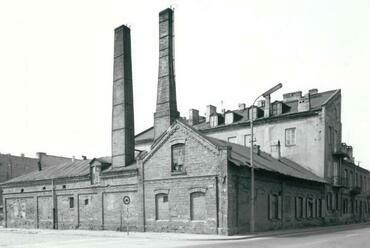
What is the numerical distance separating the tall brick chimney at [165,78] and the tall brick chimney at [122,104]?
2390mm

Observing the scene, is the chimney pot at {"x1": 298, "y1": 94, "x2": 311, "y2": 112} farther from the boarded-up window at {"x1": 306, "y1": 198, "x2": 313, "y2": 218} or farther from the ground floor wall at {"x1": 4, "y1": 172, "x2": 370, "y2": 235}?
the boarded-up window at {"x1": 306, "y1": 198, "x2": 313, "y2": 218}

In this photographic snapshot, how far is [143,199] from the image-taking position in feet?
99.1

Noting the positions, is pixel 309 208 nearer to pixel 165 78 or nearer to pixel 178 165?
pixel 178 165

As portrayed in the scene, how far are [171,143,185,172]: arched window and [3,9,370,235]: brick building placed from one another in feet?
0.26

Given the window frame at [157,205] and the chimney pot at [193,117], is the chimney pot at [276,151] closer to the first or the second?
the window frame at [157,205]

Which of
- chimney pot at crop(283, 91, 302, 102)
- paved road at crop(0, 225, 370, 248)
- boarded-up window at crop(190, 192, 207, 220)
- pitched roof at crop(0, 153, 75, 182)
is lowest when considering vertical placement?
paved road at crop(0, 225, 370, 248)

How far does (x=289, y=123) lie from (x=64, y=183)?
69.9ft

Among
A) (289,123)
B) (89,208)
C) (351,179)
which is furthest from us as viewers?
(351,179)

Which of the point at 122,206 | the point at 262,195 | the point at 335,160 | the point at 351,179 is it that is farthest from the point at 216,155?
the point at 351,179

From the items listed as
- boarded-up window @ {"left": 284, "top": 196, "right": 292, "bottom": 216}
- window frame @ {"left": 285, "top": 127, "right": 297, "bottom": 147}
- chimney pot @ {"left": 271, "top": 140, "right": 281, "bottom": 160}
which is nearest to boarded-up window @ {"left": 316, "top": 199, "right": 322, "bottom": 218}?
chimney pot @ {"left": 271, "top": 140, "right": 281, "bottom": 160}

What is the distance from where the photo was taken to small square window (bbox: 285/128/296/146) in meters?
41.0

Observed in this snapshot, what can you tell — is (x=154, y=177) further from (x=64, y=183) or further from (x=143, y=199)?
(x=64, y=183)

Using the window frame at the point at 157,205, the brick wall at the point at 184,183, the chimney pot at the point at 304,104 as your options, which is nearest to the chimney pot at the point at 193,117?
the chimney pot at the point at 304,104

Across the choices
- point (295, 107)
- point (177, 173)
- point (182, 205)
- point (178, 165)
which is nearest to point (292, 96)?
point (295, 107)
